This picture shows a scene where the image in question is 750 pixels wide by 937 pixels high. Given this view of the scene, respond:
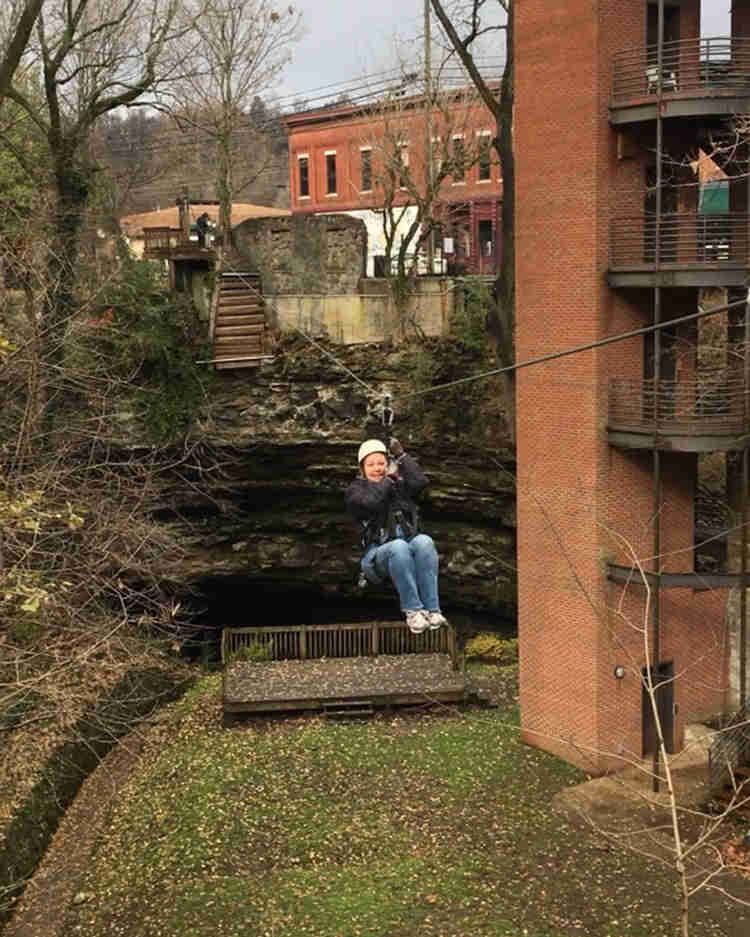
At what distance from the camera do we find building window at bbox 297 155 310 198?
43.4 m

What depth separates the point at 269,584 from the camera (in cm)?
3144

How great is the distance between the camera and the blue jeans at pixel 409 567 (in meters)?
16.4

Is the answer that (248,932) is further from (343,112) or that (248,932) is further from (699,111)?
(343,112)

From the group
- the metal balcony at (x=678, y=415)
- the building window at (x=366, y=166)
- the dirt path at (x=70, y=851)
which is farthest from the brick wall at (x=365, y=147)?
the dirt path at (x=70, y=851)

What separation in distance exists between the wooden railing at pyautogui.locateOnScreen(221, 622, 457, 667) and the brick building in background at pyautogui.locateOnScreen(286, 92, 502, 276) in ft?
40.7

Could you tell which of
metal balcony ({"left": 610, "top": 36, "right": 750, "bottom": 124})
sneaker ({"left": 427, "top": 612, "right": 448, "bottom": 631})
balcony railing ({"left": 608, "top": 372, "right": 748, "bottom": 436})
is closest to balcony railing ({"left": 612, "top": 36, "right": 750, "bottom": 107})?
metal balcony ({"left": 610, "top": 36, "right": 750, "bottom": 124})

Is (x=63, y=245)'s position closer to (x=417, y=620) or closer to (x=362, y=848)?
(x=417, y=620)

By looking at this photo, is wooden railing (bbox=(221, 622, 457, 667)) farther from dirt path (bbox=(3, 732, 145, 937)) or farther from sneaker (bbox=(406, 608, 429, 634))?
sneaker (bbox=(406, 608, 429, 634))

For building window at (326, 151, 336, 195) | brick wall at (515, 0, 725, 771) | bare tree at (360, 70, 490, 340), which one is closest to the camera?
brick wall at (515, 0, 725, 771)

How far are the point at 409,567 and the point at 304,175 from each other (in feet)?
101

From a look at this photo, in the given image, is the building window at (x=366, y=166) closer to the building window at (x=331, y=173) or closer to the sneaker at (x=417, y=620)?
the building window at (x=331, y=173)

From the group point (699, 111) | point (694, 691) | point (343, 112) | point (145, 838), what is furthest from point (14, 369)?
point (343, 112)

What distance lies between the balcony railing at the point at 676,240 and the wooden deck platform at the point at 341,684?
8.59 m

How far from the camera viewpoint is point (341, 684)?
68.9ft
